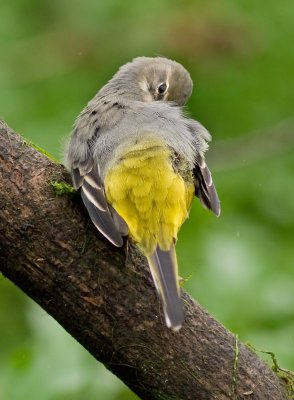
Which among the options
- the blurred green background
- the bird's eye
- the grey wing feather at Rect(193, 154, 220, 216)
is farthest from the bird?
the blurred green background

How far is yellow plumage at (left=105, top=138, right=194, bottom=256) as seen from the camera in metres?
4.96

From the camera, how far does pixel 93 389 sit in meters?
5.25

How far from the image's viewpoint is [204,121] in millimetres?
9203

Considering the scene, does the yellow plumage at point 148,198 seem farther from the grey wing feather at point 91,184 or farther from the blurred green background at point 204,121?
the blurred green background at point 204,121

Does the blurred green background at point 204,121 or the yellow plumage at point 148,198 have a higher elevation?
the yellow plumage at point 148,198

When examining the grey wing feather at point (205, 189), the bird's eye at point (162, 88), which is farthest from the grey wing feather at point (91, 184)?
the bird's eye at point (162, 88)

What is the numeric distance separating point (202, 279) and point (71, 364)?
1.30 meters

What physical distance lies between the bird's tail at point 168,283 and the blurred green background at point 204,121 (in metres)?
0.74

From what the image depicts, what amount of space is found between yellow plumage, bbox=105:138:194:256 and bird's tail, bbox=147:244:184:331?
1.5 inches

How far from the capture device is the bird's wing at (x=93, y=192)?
15.6 ft

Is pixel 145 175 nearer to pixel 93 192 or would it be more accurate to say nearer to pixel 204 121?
pixel 93 192

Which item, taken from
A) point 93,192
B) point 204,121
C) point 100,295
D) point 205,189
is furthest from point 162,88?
point 204,121

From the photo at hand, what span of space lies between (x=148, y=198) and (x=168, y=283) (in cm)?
43

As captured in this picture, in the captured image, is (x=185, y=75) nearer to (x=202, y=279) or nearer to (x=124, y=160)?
(x=202, y=279)
